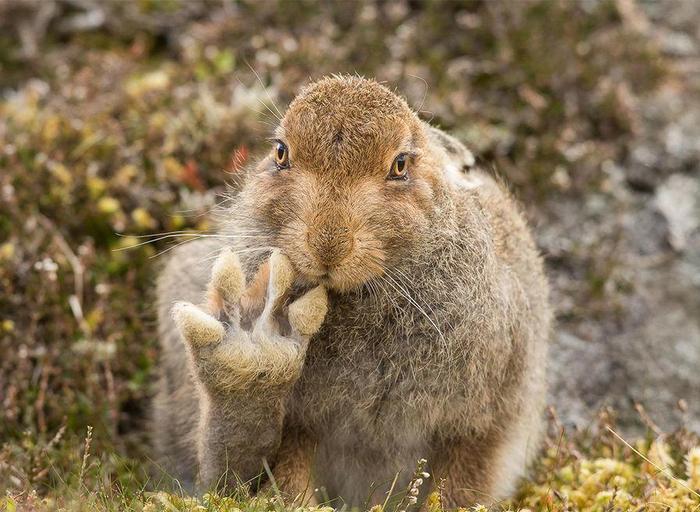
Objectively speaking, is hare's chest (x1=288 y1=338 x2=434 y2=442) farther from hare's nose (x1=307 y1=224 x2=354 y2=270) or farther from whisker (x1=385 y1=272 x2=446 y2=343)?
hare's nose (x1=307 y1=224 x2=354 y2=270)

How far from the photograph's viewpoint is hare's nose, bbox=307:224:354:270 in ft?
12.6

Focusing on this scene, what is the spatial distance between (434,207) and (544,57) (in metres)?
4.46

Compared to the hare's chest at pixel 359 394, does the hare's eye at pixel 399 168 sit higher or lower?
higher

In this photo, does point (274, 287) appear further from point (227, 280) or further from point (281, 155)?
point (281, 155)

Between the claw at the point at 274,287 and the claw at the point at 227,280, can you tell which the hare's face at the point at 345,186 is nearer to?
the claw at the point at 274,287

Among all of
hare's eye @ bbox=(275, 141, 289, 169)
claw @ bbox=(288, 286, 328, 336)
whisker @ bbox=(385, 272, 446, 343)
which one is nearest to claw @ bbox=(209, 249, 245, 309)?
claw @ bbox=(288, 286, 328, 336)

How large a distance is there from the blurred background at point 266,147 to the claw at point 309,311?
→ 1.41 meters

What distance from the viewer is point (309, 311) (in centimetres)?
413

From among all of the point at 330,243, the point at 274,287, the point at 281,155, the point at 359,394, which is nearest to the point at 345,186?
the point at 330,243

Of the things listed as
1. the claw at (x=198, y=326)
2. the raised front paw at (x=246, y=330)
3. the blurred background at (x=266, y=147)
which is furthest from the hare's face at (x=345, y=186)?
the blurred background at (x=266, y=147)

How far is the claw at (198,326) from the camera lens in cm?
411

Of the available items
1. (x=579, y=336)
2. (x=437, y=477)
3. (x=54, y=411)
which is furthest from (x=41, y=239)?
(x=579, y=336)

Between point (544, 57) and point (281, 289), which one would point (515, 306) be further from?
point (544, 57)

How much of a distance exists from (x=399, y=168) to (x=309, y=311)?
72cm
